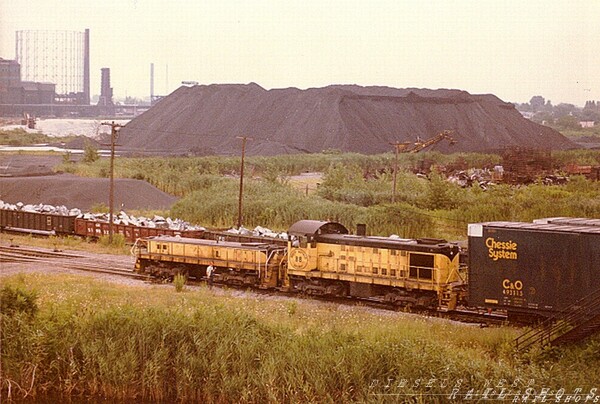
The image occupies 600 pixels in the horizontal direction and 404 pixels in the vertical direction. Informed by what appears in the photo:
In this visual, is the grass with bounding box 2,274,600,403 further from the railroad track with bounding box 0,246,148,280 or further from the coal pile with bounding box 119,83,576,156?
the coal pile with bounding box 119,83,576,156

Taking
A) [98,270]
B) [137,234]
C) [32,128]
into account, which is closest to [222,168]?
[32,128]

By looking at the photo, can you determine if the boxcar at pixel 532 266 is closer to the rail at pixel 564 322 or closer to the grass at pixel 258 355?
the rail at pixel 564 322

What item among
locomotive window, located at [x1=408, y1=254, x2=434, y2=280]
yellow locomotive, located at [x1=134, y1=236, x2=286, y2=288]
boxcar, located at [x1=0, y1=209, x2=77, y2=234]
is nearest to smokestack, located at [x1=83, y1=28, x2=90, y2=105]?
boxcar, located at [x1=0, y1=209, x2=77, y2=234]

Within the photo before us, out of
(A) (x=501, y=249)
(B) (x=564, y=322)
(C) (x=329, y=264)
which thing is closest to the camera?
(B) (x=564, y=322)

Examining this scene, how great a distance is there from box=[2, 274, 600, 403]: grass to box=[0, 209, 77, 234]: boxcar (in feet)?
50.1

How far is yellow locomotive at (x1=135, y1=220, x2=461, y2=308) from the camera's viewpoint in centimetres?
2358

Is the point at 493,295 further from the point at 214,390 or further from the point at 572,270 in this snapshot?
the point at 214,390

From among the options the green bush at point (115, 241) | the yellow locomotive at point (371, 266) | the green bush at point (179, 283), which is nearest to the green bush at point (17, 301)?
the green bush at point (179, 283)

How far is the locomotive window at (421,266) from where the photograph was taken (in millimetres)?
23391

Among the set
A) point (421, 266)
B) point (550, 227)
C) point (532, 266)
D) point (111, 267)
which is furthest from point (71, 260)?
point (550, 227)

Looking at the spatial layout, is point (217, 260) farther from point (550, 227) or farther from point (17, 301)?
point (550, 227)

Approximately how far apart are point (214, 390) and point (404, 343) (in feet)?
16.5

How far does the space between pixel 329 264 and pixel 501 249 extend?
5.97 m

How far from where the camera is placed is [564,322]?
19.6 meters
